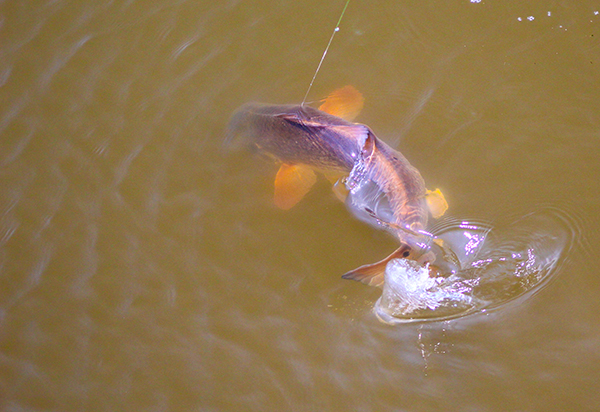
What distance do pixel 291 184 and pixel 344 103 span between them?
93 centimetres

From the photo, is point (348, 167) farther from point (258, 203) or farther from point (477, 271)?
point (477, 271)

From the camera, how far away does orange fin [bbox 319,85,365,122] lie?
13.6 feet

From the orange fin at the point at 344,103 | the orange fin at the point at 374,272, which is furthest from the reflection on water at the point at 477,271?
the orange fin at the point at 344,103

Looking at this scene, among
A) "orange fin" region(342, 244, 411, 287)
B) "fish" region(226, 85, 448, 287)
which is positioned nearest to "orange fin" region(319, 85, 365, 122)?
"fish" region(226, 85, 448, 287)

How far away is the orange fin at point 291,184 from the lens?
3.86 m

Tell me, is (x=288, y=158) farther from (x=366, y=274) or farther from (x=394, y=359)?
(x=394, y=359)

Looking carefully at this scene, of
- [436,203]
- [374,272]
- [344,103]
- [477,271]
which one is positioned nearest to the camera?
[374,272]

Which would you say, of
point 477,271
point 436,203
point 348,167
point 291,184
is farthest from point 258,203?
point 477,271

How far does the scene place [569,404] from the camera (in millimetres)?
2789

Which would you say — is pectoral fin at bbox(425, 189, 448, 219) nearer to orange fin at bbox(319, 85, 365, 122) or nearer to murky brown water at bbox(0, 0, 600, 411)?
murky brown water at bbox(0, 0, 600, 411)

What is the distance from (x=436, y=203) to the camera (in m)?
3.56

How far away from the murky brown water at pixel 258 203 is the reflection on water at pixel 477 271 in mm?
86

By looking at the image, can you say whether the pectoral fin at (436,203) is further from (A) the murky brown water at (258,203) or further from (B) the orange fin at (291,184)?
(B) the orange fin at (291,184)

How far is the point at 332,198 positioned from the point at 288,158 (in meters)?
0.50
